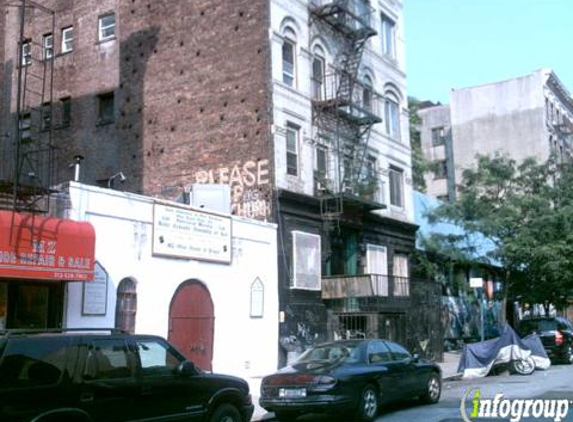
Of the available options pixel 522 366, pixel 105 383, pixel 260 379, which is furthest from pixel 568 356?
pixel 105 383

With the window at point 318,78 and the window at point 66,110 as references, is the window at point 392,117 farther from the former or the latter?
the window at point 66,110

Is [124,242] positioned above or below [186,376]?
above

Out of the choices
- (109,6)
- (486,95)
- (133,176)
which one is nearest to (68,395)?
(133,176)

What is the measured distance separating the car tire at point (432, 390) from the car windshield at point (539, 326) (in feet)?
37.2

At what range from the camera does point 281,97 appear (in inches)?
884

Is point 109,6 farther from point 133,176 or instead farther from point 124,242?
point 124,242

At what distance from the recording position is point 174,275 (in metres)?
17.6

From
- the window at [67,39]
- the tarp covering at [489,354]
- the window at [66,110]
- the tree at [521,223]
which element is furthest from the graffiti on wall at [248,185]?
the tree at [521,223]

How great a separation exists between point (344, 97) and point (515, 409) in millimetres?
14868

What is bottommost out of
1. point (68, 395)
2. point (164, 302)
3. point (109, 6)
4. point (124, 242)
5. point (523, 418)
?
point (523, 418)

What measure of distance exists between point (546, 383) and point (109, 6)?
20134 mm

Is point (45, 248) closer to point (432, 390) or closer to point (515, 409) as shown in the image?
point (432, 390)

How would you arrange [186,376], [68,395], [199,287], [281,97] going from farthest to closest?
[281,97]
[199,287]
[186,376]
[68,395]

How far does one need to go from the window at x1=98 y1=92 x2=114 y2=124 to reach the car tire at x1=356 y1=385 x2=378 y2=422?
17.2 meters
